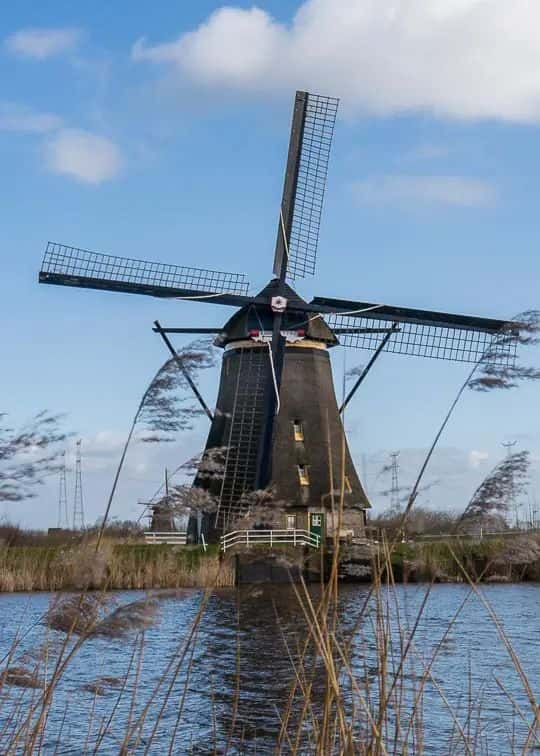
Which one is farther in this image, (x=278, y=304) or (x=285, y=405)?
(x=285, y=405)

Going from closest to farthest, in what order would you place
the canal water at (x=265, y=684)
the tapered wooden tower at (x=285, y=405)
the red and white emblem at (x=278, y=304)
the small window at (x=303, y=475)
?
the canal water at (x=265, y=684)
the red and white emblem at (x=278, y=304)
the tapered wooden tower at (x=285, y=405)
the small window at (x=303, y=475)

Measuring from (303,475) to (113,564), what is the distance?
1948 centimetres

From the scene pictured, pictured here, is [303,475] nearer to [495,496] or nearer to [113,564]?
[113,564]

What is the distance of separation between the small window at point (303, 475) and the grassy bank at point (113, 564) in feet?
9.77

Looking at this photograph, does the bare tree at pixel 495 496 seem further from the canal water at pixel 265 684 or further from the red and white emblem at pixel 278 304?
the red and white emblem at pixel 278 304

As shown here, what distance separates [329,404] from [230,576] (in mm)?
5103

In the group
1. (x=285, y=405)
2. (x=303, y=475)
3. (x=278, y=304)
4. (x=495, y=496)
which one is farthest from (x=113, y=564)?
(x=303, y=475)

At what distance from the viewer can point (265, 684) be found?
998 centimetres

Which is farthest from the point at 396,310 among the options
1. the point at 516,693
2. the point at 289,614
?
the point at 516,693

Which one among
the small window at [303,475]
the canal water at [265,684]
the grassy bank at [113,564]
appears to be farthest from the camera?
the small window at [303,475]

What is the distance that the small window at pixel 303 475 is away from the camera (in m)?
25.0

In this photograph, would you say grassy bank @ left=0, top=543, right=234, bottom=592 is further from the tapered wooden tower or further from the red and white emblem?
the red and white emblem

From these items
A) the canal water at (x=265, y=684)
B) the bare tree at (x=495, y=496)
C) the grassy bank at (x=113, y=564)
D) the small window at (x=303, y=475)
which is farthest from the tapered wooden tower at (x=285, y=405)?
the bare tree at (x=495, y=496)

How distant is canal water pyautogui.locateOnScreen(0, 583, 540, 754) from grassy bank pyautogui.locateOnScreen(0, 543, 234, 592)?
0.24 metres
